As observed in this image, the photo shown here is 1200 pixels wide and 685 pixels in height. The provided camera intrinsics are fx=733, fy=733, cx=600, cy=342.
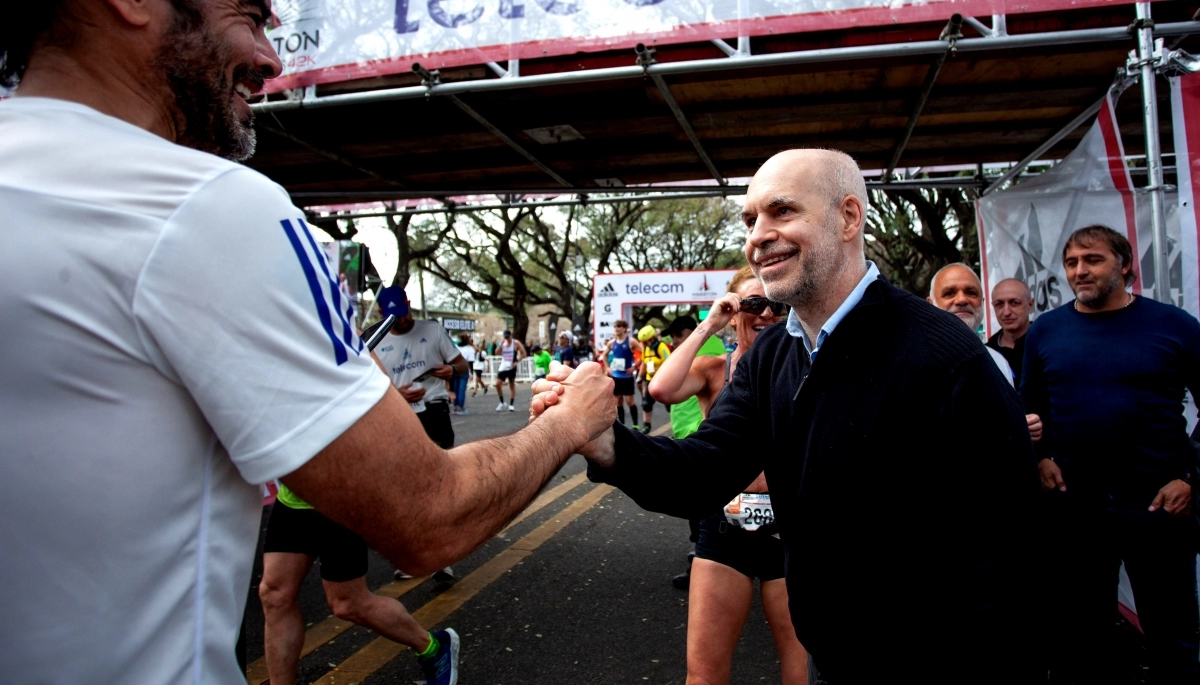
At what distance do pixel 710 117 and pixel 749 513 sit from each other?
2643 millimetres

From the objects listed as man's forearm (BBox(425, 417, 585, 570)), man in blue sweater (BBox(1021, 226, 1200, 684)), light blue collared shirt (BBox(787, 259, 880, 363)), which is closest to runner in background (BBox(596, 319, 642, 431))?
man in blue sweater (BBox(1021, 226, 1200, 684))

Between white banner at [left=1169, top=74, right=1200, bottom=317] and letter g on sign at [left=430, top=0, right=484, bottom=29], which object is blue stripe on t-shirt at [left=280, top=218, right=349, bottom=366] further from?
white banner at [left=1169, top=74, right=1200, bottom=317]

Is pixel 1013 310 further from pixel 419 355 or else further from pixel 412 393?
pixel 419 355

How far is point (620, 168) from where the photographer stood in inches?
224

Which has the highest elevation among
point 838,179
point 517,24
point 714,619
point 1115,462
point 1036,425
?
point 517,24

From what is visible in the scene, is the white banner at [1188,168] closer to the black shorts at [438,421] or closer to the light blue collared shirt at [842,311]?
the light blue collared shirt at [842,311]

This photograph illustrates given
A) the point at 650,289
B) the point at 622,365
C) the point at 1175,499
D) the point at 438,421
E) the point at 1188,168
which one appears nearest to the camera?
the point at 1175,499

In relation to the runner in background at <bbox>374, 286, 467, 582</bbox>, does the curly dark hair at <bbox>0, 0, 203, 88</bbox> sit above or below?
above

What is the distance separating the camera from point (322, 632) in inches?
156

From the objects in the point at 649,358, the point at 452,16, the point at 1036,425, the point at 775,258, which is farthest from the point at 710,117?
the point at 649,358

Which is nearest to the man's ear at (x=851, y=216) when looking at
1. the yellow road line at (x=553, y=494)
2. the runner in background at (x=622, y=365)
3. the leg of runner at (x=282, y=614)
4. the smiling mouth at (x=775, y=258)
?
the smiling mouth at (x=775, y=258)

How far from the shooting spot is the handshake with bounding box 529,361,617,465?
4.87 ft

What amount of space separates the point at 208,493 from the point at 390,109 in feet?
13.2

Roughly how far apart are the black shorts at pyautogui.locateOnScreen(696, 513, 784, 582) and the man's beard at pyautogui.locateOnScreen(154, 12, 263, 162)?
2199mm
